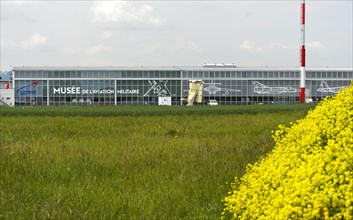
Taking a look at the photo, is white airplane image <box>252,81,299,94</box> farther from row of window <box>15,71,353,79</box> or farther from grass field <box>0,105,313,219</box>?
grass field <box>0,105,313,219</box>

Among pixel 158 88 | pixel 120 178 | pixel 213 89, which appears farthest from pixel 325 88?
pixel 120 178

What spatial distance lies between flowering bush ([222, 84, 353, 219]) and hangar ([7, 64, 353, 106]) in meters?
88.9

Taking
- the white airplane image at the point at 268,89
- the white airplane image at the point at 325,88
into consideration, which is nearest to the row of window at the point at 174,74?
the white airplane image at the point at 325,88

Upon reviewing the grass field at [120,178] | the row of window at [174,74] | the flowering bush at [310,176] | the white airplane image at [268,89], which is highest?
the row of window at [174,74]

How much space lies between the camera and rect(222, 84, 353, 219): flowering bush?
4.57m

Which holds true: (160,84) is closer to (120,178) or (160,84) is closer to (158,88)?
(158,88)

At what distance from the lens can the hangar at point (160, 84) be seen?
96.8m

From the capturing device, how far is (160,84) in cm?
9794

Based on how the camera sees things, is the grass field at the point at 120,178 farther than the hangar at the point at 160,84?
No

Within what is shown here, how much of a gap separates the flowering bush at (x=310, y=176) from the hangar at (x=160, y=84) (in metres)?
88.9

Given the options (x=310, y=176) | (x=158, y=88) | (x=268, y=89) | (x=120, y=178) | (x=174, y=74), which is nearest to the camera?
(x=310, y=176)

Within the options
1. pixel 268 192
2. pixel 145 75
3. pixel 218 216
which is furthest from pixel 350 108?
pixel 145 75

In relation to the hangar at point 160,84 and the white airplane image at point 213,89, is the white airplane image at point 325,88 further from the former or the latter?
the white airplane image at point 213,89

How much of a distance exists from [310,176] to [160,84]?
9333 cm
